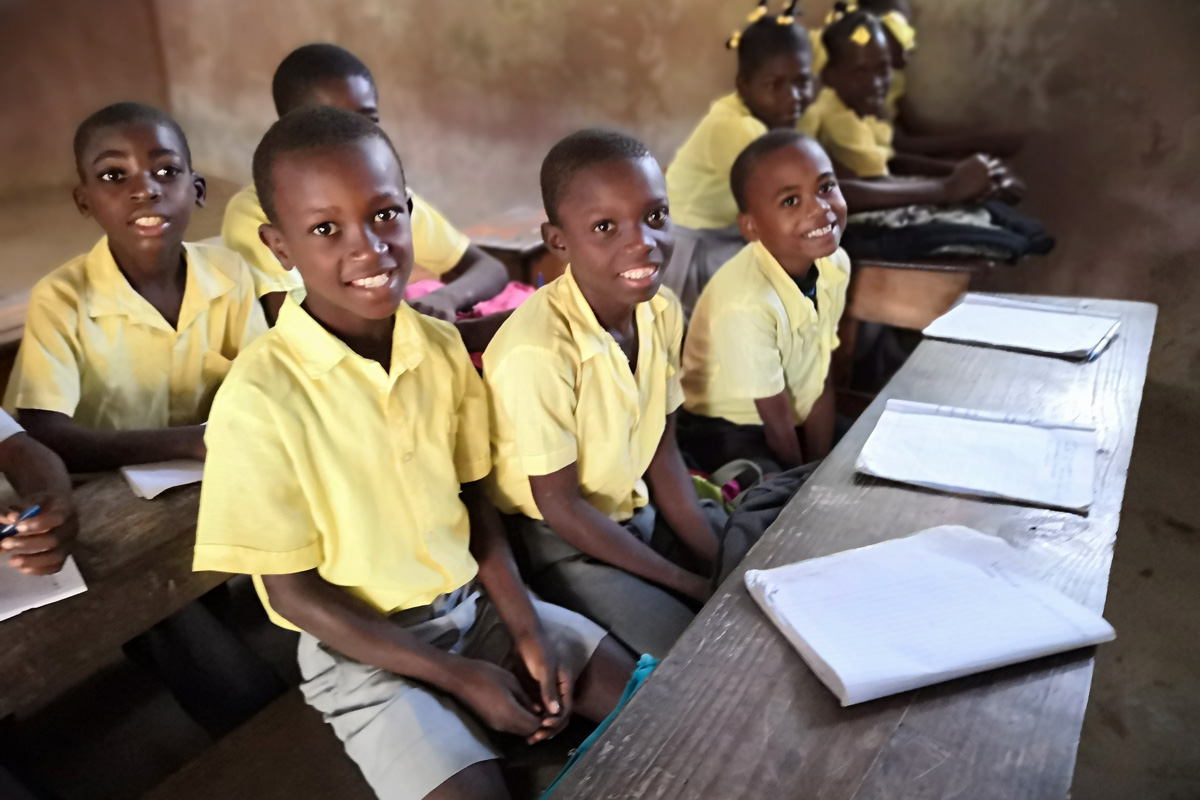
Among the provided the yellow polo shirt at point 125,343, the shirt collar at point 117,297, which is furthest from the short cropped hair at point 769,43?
the shirt collar at point 117,297

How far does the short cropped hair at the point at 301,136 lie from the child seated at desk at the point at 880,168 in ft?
5.15

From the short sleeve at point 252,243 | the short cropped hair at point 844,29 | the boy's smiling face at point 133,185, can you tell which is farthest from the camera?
the short cropped hair at point 844,29

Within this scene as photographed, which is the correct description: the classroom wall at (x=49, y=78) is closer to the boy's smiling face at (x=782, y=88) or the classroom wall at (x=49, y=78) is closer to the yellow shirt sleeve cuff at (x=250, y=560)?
the boy's smiling face at (x=782, y=88)

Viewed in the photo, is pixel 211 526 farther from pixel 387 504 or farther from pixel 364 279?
pixel 364 279

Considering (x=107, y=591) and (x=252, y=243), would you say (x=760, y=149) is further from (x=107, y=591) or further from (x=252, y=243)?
(x=107, y=591)

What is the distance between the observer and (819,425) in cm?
177

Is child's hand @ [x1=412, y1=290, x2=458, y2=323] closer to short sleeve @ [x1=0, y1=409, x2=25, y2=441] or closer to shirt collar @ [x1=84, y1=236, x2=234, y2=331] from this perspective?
shirt collar @ [x1=84, y1=236, x2=234, y2=331]

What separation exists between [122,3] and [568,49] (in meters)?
1.69

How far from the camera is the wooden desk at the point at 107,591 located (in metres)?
0.88

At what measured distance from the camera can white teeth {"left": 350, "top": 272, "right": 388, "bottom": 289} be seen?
3.16ft

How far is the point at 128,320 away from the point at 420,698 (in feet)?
2.79

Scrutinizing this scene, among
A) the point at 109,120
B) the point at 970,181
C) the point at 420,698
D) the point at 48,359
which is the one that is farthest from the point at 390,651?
the point at 970,181

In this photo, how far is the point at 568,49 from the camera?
333 cm

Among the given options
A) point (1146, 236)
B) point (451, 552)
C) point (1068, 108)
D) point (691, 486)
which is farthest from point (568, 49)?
point (451, 552)
